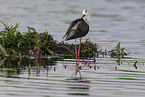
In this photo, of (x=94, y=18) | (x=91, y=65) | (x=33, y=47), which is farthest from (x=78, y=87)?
(x=94, y=18)

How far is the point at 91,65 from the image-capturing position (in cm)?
1720

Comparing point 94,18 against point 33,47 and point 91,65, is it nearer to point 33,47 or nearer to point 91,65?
point 33,47

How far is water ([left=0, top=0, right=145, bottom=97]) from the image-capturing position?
13219mm

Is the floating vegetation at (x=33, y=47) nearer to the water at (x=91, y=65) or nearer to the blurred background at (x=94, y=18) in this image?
the water at (x=91, y=65)

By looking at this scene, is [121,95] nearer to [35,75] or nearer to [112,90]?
[112,90]

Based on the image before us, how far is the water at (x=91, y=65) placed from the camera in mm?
13219

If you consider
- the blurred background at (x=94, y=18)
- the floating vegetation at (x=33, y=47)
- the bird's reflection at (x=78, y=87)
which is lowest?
→ the bird's reflection at (x=78, y=87)

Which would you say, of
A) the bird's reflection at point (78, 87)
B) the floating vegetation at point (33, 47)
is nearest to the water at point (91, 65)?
the bird's reflection at point (78, 87)

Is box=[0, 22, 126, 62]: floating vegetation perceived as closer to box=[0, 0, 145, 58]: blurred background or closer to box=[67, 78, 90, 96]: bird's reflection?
box=[0, 0, 145, 58]: blurred background

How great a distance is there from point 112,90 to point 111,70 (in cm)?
300

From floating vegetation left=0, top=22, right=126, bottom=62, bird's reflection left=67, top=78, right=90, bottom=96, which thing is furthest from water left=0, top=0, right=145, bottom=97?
floating vegetation left=0, top=22, right=126, bottom=62

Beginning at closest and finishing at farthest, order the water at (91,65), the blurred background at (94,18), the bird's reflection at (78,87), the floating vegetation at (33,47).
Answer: the bird's reflection at (78,87) → the water at (91,65) → the floating vegetation at (33,47) → the blurred background at (94,18)

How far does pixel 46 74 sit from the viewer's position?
15359 mm

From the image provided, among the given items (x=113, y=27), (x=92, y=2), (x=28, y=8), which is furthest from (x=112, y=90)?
(x=92, y=2)
